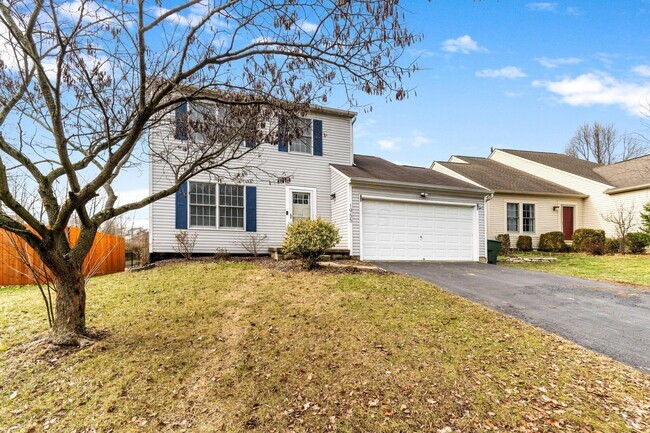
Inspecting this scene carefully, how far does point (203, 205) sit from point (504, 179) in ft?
53.8

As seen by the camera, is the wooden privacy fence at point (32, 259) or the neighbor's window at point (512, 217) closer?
the wooden privacy fence at point (32, 259)

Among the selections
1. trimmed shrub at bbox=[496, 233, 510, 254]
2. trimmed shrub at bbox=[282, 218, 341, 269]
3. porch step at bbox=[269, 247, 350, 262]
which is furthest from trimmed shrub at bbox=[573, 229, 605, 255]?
trimmed shrub at bbox=[282, 218, 341, 269]

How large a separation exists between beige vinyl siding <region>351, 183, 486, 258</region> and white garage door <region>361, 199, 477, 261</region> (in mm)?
232

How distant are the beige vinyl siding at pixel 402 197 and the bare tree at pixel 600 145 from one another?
29.2 m

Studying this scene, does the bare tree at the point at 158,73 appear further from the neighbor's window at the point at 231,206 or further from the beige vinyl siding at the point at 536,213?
the beige vinyl siding at the point at 536,213

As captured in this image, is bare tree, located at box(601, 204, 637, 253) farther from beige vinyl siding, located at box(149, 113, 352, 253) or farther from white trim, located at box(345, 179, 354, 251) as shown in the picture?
white trim, located at box(345, 179, 354, 251)

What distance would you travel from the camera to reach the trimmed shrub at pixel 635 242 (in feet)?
52.6

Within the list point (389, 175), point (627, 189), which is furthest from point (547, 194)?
point (389, 175)

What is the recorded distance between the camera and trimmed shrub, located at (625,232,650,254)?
1605 cm

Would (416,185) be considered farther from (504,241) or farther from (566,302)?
(504,241)

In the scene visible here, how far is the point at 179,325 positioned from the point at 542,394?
17.1ft

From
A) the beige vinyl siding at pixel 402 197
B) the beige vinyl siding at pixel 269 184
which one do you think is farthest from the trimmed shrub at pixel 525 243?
the beige vinyl siding at pixel 269 184

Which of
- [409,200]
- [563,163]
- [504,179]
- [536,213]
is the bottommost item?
[536,213]

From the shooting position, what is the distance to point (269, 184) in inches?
435
